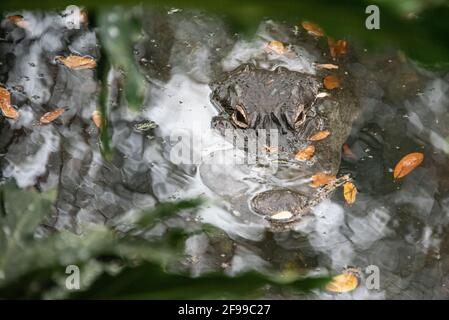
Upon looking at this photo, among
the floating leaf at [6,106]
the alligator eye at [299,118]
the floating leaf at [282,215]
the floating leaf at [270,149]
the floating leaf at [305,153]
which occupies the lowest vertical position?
the floating leaf at [282,215]

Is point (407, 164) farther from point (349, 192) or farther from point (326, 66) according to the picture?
point (326, 66)

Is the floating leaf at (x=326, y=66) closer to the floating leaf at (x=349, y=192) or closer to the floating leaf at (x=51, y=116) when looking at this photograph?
the floating leaf at (x=349, y=192)

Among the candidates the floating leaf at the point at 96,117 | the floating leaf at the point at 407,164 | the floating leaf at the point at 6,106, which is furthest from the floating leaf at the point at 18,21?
the floating leaf at the point at 407,164

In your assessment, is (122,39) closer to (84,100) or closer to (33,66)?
(84,100)

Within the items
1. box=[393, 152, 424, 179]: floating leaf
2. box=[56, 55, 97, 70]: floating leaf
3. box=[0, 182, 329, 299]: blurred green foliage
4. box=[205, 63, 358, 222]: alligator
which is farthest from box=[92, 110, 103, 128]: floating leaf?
box=[0, 182, 329, 299]: blurred green foliage

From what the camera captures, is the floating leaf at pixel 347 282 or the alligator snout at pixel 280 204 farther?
the alligator snout at pixel 280 204

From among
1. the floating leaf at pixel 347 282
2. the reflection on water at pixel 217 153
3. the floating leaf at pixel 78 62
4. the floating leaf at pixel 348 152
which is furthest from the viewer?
the floating leaf at pixel 78 62
